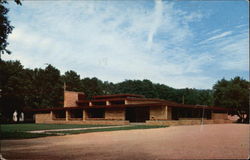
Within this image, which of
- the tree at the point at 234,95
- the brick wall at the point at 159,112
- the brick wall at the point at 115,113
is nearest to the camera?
the brick wall at the point at 159,112

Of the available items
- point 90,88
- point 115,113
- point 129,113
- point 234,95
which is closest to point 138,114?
point 129,113

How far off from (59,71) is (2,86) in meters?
30.8

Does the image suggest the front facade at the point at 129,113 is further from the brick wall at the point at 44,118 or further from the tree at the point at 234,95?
the tree at the point at 234,95

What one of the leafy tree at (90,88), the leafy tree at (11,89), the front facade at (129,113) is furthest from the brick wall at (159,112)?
the leafy tree at (90,88)

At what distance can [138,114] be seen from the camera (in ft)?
147

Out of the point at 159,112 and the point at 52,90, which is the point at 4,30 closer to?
the point at 159,112

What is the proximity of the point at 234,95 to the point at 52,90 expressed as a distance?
4412 centimetres

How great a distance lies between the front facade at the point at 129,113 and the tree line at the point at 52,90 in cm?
411

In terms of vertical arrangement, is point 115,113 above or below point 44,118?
A: above

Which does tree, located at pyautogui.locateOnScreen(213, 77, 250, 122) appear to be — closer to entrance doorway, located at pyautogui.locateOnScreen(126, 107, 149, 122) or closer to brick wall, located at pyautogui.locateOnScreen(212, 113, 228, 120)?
brick wall, located at pyautogui.locateOnScreen(212, 113, 228, 120)

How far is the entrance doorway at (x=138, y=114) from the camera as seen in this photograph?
44.0 metres

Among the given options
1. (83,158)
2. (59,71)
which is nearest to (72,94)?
(59,71)

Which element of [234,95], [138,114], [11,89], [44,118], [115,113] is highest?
[11,89]

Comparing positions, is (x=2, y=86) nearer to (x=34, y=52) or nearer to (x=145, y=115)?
(x=145, y=115)
